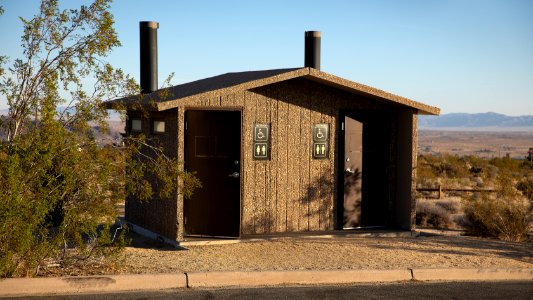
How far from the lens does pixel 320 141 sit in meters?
14.2

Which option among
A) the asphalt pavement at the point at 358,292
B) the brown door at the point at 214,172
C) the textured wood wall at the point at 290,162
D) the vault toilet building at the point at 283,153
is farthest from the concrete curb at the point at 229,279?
the textured wood wall at the point at 290,162

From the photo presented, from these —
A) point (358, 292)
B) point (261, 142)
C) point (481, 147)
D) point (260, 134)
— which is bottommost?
point (358, 292)

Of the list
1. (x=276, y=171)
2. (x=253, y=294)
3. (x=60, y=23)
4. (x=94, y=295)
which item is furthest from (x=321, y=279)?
(x=60, y=23)

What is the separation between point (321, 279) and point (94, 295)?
301 centimetres

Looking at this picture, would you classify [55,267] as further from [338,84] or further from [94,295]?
[338,84]

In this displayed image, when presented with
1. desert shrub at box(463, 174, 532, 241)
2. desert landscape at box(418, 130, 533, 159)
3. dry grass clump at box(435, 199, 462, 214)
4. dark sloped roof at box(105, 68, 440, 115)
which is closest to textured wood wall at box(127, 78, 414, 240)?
dark sloped roof at box(105, 68, 440, 115)

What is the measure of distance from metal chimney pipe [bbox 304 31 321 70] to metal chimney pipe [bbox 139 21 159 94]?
3.35m

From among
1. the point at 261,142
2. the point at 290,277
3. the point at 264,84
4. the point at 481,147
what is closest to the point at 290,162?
the point at 261,142

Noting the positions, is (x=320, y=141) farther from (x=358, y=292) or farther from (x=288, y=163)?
(x=358, y=292)

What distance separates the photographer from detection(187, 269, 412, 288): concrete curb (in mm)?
9875

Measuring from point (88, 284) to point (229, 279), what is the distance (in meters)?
1.81

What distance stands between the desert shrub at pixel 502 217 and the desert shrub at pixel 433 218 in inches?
48.9

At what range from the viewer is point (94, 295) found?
9.08 meters

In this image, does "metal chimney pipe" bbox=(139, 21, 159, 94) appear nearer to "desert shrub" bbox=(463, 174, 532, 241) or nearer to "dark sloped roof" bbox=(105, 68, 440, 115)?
"dark sloped roof" bbox=(105, 68, 440, 115)
